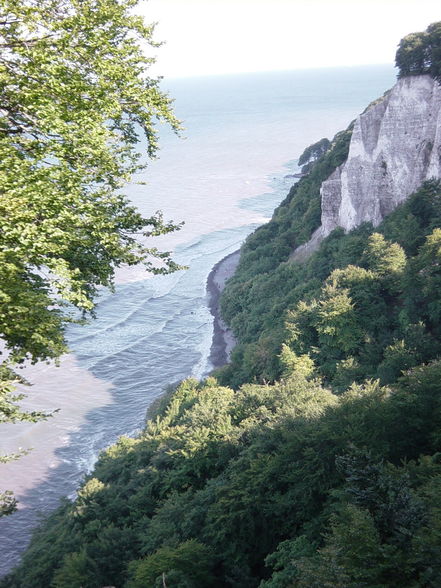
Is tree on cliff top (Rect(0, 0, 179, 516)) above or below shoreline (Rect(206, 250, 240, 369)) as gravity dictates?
above

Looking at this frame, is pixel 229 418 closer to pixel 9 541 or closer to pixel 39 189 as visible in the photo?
pixel 9 541

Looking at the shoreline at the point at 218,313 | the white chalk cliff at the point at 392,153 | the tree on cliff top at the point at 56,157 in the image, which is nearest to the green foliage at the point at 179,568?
the tree on cliff top at the point at 56,157

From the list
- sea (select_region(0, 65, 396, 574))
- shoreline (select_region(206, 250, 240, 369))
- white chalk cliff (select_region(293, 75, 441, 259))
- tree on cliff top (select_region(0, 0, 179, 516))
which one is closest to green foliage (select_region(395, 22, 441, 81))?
white chalk cliff (select_region(293, 75, 441, 259))

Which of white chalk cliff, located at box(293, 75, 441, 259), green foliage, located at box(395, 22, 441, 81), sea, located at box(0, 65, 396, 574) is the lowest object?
sea, located at box(0, 65, 396, 574)

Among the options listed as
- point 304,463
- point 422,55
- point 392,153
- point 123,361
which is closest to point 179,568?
point 304,463

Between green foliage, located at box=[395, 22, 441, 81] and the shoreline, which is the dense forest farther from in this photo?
green foliage, located at box=[395, 22, 441, 81]

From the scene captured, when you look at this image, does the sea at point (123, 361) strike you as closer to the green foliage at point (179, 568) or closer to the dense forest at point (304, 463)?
the dense forest at point (304, 463)
